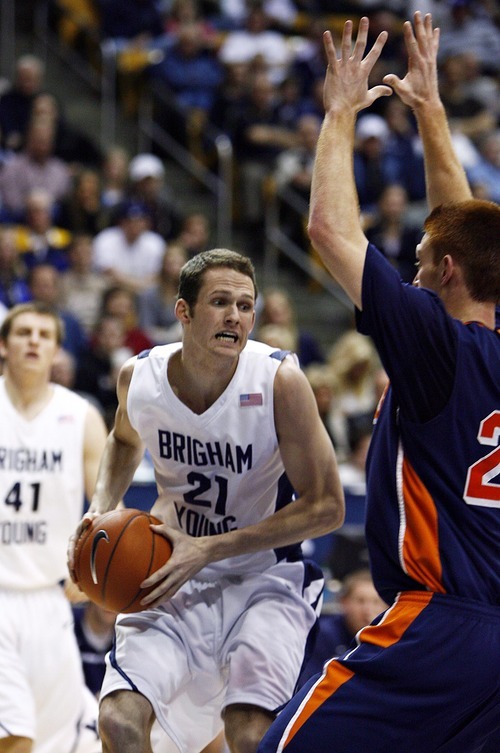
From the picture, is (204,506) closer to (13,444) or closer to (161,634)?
(161,634)

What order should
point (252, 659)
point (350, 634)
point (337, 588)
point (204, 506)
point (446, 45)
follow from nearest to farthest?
point (252, 659) → point (204, 506) → point (350, 634) → point (337, 588) → point (446, 45)

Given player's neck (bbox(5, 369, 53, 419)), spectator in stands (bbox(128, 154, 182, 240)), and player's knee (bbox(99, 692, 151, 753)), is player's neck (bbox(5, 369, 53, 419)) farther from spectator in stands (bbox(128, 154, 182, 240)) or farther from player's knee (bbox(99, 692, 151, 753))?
spectator in stands (bbox(128, 154, 182, 240))

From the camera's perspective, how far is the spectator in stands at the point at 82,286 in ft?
33.7

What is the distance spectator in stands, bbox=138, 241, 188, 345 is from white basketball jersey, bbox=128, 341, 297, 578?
231 inches

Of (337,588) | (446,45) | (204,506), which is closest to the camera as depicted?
(204,506)

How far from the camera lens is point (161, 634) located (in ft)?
13.9

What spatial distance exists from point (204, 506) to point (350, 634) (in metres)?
2.78

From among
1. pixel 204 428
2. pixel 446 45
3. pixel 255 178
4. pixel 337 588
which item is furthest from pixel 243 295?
pixel 446 45

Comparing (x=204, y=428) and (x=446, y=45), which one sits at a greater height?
(x=446, y=45)

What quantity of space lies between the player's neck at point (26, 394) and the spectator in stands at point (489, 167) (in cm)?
903

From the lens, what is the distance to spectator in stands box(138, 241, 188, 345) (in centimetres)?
1040

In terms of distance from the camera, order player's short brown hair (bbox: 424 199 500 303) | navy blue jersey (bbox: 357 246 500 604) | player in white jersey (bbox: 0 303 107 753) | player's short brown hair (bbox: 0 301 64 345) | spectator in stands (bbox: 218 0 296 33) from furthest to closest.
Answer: spectator in stands (bbox: 218 0 296 33) < player's short brown hair (bbox: 0 301 64 345) < player in white jersey (bbox: 0 303 107 753) < player's short brown hair (bbox: 424 199 500 303) < navy blue jersey (bbox: 357 246 500 604)

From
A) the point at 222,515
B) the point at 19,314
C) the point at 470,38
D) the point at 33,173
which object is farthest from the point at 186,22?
the point at 222,515

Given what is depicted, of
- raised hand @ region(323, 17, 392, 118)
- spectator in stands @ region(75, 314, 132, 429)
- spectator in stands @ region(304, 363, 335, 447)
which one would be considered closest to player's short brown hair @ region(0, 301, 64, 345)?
raised hand @ region(323, 17, 392, 118)
